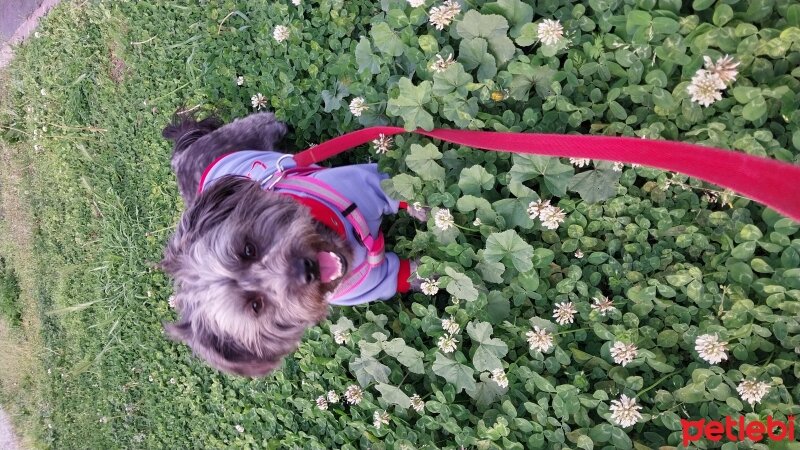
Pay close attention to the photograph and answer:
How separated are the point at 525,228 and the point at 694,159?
3.93ft

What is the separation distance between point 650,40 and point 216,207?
2.15m

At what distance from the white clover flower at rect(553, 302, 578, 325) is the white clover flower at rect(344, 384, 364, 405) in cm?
129

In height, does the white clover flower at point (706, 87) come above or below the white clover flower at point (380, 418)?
above

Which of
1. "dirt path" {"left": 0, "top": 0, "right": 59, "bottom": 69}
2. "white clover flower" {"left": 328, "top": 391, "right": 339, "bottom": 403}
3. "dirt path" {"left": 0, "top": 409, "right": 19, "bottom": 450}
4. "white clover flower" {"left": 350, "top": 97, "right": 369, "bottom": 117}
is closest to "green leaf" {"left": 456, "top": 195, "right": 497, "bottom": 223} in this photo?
"white clover flower" {"left": 350, "top": 97, "right": 369, "bottom": 117}

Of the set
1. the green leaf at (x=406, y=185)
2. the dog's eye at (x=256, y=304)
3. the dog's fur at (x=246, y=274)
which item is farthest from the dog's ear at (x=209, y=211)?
the green leaf at (x=406, y=185)

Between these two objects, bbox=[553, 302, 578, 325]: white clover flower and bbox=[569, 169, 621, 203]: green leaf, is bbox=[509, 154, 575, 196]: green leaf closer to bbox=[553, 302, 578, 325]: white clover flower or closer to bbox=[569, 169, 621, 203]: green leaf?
bbox=[569, 169, 621, 203]: green leaf

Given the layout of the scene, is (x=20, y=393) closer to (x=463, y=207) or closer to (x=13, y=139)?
(x=13, y=139)

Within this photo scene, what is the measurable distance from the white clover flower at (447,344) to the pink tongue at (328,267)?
63 cm

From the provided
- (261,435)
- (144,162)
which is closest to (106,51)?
(144,162)

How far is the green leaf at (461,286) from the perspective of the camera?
270cm

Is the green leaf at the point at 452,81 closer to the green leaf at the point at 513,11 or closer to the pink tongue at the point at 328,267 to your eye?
the green leaf at the point at 513,11

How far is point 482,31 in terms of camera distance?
2.64 meters

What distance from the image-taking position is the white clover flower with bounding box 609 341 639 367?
2.37 meters

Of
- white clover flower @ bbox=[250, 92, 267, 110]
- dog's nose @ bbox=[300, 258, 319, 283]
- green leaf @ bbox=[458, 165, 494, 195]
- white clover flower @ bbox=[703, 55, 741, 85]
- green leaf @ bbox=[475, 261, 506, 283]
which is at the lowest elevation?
green leaf @ bbox=[475, 261, 506, 283]
